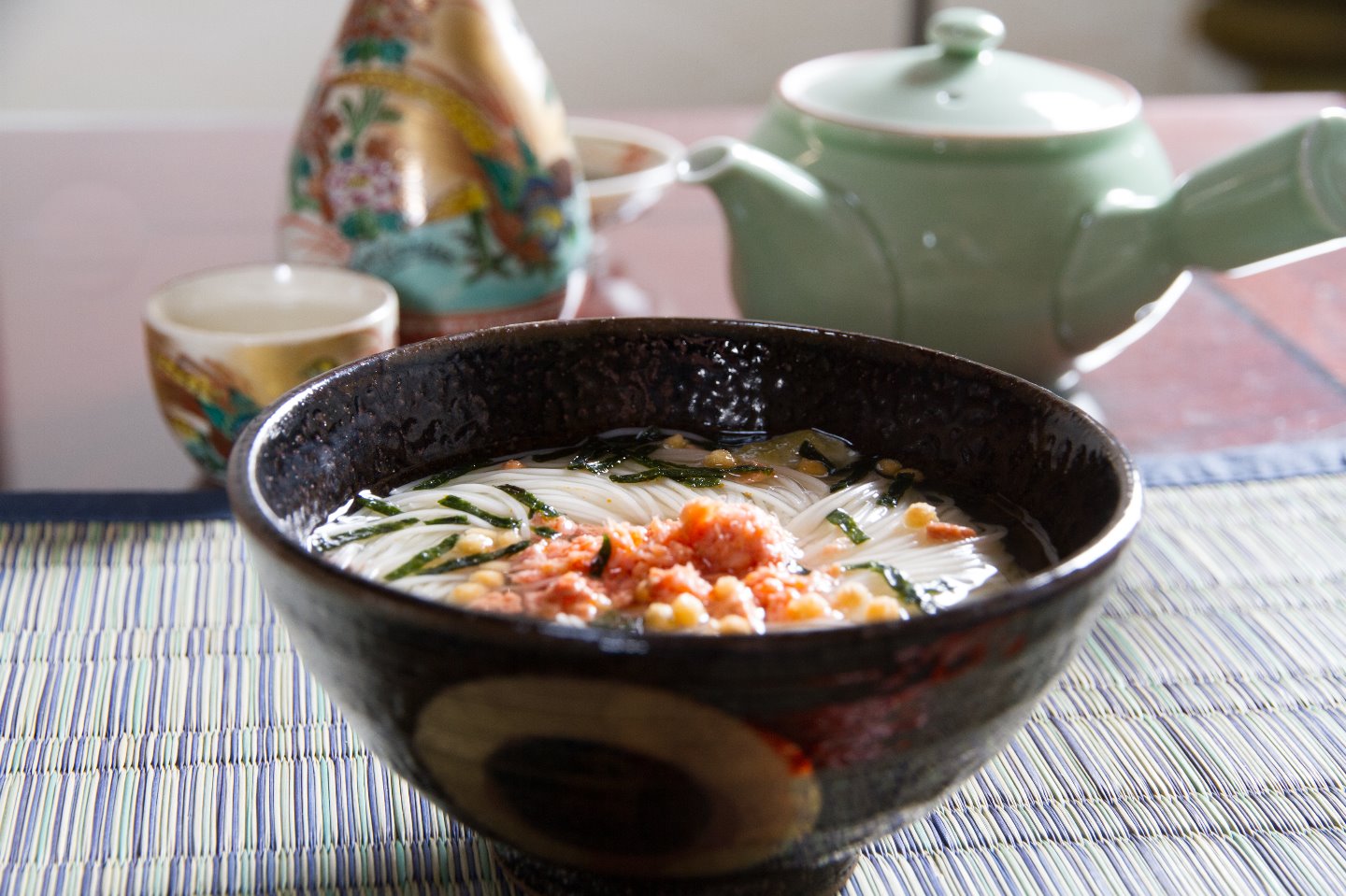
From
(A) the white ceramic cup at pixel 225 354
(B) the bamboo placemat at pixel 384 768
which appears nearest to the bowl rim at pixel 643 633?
(B) the bamboo placemat at pixel 384 768

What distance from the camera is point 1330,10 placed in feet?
17.0

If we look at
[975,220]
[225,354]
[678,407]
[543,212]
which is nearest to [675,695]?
[678,407]

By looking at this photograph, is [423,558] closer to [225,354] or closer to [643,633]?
[643,633]

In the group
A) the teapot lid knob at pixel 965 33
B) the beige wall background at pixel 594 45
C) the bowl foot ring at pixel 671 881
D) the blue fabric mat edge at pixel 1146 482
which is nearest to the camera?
the bowl foot ring at pixel 671 881

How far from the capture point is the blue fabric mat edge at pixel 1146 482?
1337 millimetres

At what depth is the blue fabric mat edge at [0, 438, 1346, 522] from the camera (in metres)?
1.34

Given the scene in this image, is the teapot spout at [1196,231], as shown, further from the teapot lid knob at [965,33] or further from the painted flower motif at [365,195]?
the painted flower motif at [365,195]

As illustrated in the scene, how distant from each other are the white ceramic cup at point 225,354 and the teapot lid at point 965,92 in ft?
1.94

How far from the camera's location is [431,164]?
1622 millimetres

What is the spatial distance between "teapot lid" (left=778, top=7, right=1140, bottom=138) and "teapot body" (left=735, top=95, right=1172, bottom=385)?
2cm

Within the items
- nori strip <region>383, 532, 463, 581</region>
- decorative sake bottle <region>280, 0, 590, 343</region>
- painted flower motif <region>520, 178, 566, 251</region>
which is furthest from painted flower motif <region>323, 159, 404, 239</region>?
nori strip <region>383, 532, 463, 581</region>

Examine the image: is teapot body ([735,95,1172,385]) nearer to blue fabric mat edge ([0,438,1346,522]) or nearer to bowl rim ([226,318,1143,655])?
blue fabric mat edge ([0,438,1346,522])

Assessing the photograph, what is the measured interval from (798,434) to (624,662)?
488mm

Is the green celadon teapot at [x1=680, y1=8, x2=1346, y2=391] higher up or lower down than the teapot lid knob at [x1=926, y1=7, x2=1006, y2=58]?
lower down
